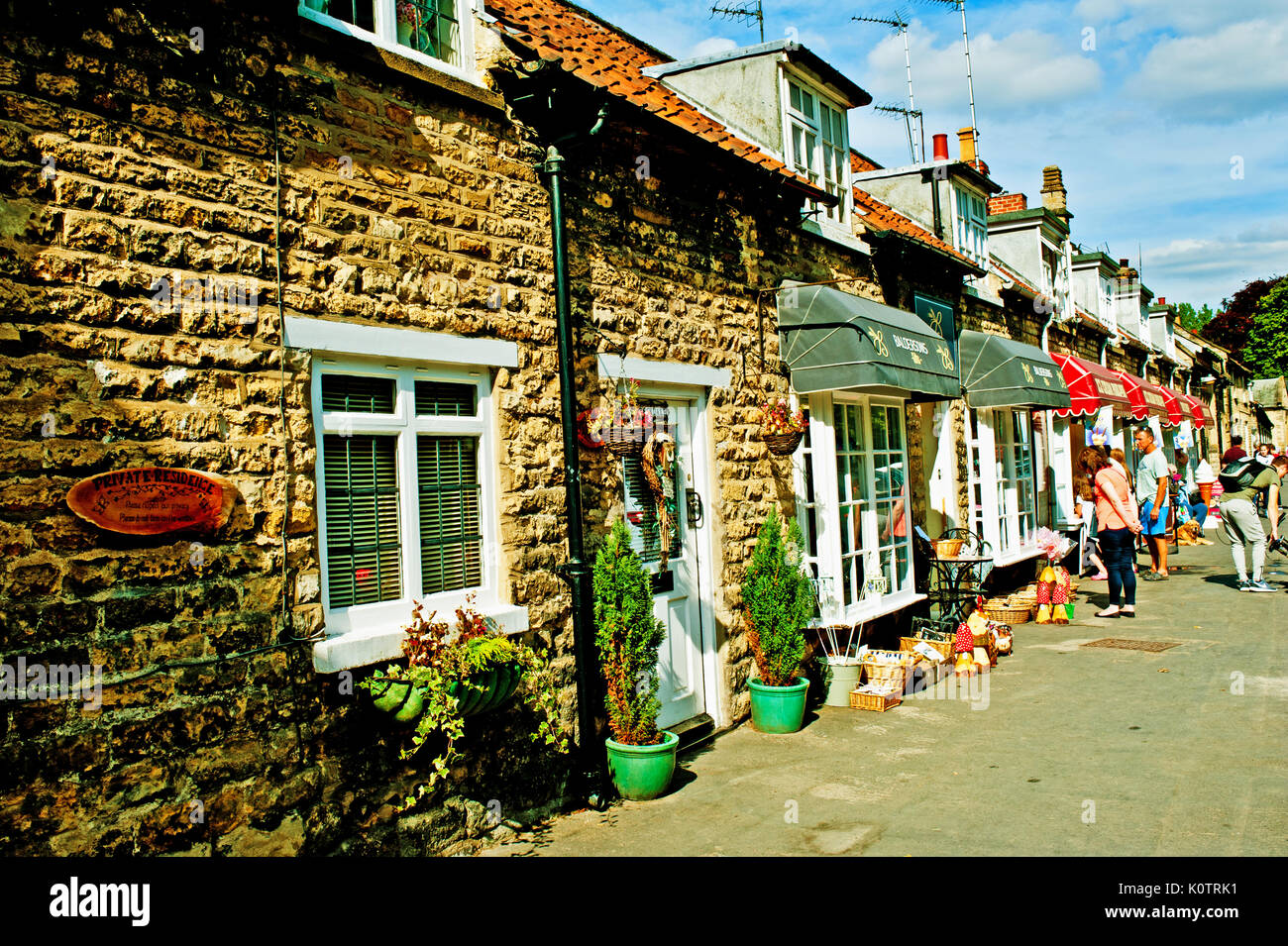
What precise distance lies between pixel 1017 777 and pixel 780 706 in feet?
6.10

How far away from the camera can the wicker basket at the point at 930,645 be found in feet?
29.2

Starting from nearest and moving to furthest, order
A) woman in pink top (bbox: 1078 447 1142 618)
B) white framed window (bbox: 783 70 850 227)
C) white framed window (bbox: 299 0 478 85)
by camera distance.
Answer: white framed window (bbox: 299 0 478 85) → white framed window (bbox: 783 70 850 227) → woman in pink top (bbox: 1078 447 1142 618)

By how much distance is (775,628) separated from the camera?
23.3 feet

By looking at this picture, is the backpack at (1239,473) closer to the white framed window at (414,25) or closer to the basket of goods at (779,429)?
the basket of goods at (779,429)

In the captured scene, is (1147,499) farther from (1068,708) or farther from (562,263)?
(562,263)

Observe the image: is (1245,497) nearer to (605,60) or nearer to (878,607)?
(878,607)

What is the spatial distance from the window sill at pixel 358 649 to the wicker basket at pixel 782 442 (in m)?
4.01

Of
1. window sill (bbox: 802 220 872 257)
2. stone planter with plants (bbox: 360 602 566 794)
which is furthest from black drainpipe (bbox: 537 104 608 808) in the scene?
window sill (bbox: 802 220 872 257)

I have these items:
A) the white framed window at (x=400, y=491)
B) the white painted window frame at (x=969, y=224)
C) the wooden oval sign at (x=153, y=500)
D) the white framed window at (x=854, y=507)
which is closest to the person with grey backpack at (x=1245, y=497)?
the white painted window frame at (x=969, y=224)

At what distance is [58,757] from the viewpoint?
3.39 meters

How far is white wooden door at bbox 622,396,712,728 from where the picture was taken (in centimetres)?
674

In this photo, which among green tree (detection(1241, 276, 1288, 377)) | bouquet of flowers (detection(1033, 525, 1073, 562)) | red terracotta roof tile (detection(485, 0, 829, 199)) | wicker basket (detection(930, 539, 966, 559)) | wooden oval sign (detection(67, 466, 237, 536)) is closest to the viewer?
wooden oval sign (detection(67, 466, 237, 536))

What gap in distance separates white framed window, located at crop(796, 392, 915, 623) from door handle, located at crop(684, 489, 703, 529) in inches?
61.4

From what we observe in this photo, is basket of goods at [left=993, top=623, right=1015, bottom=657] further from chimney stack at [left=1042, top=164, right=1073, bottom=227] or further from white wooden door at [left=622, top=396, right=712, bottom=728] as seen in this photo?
chimney stack at [left=1042, top=164, right=1073, bottom=227]
